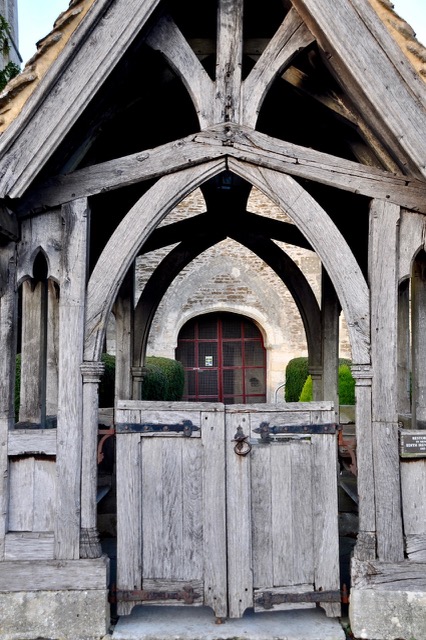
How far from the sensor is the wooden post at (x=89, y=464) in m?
3.47

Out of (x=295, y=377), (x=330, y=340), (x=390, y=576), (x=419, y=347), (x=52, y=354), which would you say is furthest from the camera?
(x=295, y=377)

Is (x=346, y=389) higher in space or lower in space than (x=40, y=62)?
lower

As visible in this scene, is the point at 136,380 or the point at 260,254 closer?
the point at 136,380

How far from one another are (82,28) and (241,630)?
348cm

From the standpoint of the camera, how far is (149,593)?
137 inches

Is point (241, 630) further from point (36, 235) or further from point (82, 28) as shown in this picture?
point (82, 28)

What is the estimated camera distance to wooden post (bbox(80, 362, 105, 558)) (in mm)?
3475

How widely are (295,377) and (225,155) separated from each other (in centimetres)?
1096

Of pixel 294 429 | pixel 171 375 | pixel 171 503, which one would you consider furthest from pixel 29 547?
pixel 171 375

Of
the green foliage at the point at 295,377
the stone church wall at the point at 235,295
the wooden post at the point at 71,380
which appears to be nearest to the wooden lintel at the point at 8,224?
the wooden post at the point at 71,380

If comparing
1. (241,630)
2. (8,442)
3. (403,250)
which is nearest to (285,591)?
(241,630)

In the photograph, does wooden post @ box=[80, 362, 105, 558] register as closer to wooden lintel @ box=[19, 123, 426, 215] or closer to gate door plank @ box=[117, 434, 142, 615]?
gate door plank @ box=[117, 434, 142, 615]

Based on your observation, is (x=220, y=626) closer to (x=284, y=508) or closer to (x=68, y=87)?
(x=284, y=508)

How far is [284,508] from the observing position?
11.6ft
